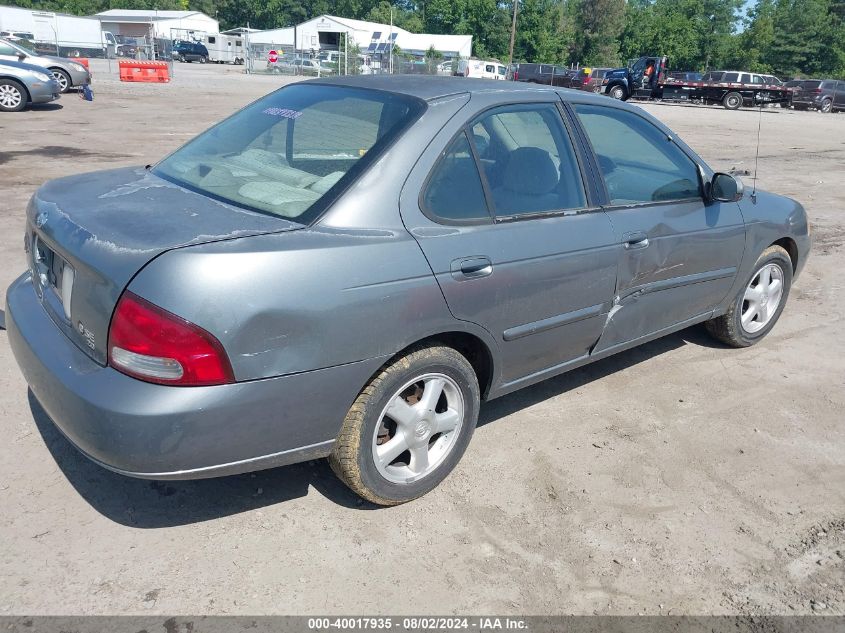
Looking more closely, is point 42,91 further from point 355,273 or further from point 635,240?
point 355,273

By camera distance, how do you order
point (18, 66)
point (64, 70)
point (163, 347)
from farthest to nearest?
point (64, 70) → point (18, 66) → point (163, 347)

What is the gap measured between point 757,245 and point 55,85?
1581cm

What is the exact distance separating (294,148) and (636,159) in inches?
76.3

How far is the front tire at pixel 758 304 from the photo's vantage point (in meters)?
4.71

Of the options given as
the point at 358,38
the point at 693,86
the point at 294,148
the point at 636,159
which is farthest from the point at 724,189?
the point at 358,38

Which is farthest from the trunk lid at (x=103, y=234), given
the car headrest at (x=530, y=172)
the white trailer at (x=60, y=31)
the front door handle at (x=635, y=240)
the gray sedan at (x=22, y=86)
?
the white trailer at (x=60, y=31)

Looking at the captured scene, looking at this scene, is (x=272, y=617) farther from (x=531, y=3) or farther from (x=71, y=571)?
(x=531, y=3)

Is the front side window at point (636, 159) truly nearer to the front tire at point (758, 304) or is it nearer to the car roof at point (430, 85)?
the car roof at point (430, 85)

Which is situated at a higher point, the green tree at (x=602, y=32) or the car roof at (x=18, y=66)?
the green tree at (x=602, y=32)

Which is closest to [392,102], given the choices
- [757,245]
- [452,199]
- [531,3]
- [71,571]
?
[452,199]

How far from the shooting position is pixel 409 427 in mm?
2910

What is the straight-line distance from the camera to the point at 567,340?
11.3 ft

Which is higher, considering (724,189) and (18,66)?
(18,66)

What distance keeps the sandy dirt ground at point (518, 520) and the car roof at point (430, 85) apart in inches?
66.1
